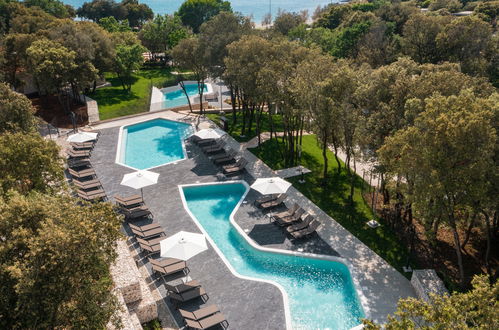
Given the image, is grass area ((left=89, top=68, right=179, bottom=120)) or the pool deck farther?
grass area ((left=89, top=68, right=179, bottom=120))

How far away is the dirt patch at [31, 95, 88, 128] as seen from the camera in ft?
123

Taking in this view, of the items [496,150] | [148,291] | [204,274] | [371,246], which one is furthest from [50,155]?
[496,150]

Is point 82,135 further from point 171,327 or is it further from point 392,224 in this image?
point 392,224

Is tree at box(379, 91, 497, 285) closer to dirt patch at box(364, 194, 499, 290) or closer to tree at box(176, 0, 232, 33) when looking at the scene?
dirt patch at box(364, 194, 499, 290)

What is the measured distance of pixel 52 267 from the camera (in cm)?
1002

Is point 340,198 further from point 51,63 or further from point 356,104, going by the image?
point 51,63

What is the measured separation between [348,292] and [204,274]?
6.89 metres

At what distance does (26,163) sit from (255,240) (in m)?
11.8

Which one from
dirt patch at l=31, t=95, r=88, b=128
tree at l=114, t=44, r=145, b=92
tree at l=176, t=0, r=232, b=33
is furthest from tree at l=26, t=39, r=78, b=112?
tree at l=176, t=0, r=232, b=33

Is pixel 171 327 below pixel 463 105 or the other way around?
below

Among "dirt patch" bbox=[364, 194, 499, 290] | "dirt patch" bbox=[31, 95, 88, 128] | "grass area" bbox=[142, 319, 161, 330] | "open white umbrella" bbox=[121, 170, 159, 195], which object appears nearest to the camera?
"grass area" bbox=[142, 319, 161, 330]

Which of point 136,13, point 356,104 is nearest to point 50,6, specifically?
point 136,13

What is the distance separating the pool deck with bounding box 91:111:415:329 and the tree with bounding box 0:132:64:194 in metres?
5.78

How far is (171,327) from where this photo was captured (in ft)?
51.6
